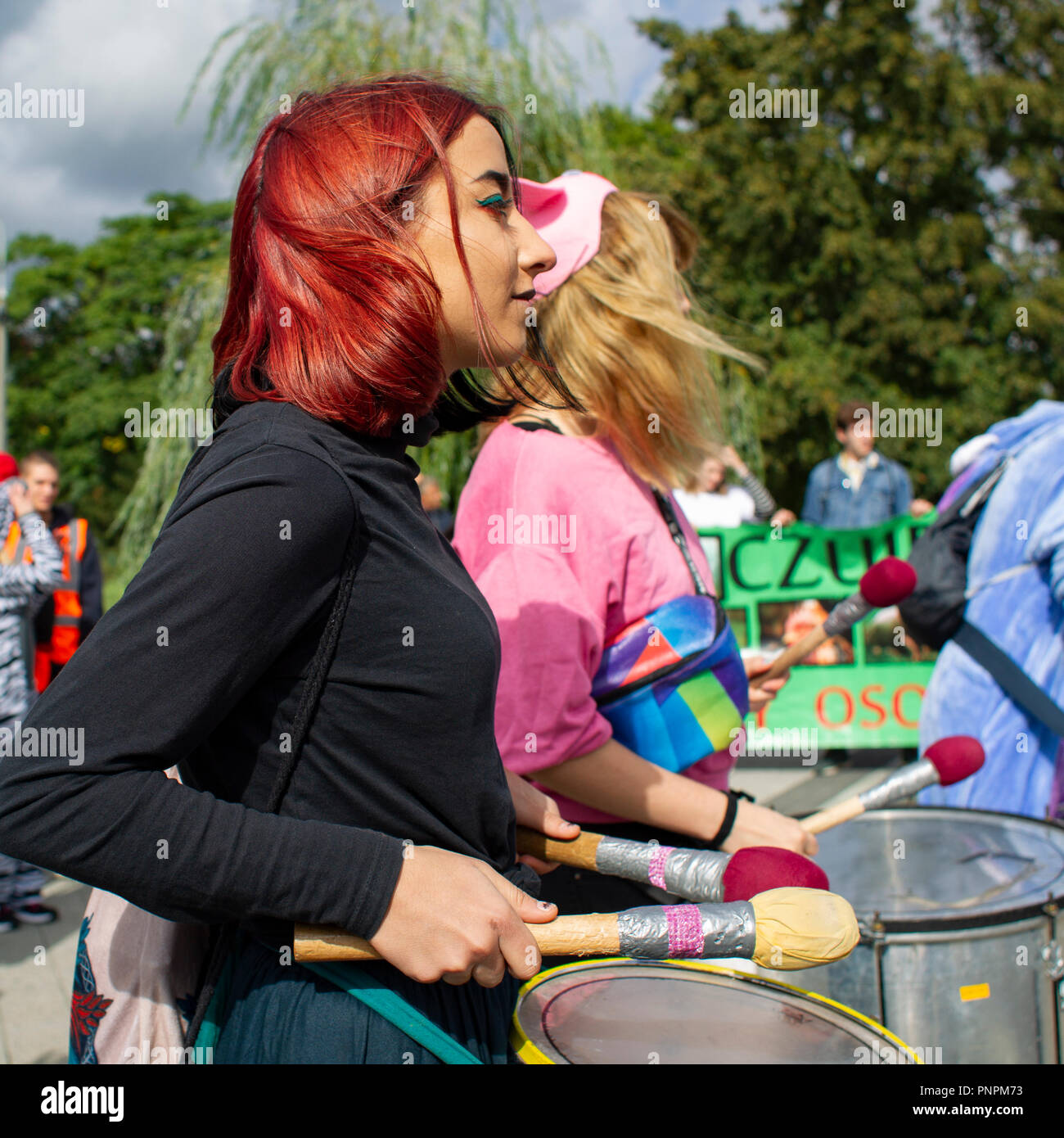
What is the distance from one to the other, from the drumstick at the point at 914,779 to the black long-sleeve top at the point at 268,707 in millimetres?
948

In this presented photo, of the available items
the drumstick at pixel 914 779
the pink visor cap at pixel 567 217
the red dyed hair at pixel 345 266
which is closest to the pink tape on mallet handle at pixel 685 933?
the red dyed hair at pixel 345 266

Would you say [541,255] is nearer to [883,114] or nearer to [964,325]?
[964,325]

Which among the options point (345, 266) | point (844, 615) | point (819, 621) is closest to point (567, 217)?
point (345, 266)

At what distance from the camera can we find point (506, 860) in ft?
3.72

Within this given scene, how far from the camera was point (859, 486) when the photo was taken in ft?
22.8

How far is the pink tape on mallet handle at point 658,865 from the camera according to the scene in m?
1.21

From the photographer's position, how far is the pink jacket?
5.14 feet

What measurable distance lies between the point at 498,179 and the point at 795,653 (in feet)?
4.99

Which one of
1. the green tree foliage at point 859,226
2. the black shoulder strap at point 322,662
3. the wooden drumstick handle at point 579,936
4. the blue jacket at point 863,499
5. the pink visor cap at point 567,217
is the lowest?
the wooden drumstick handle at point 579,936

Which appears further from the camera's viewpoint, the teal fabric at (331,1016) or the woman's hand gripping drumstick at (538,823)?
the woman's hand gripping drumstick at (538,823)

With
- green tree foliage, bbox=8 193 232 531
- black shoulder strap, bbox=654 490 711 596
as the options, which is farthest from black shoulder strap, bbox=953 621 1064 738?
green tree foliage, bbox=8 193 232 531

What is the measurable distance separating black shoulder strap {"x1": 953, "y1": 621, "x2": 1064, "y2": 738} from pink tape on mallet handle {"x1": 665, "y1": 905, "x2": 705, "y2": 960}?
210 cm

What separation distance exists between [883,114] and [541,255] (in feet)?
65.6

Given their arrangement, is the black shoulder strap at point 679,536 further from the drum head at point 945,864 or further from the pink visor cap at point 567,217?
the drum head at point 945,864
